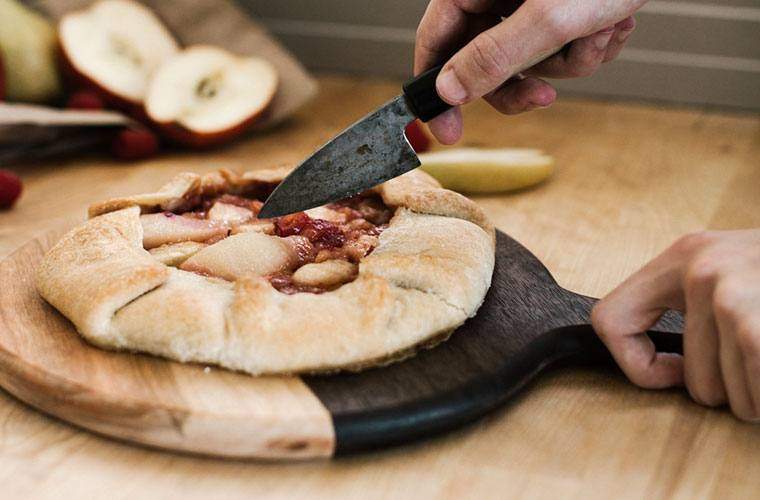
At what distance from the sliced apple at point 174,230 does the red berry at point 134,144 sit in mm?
1105

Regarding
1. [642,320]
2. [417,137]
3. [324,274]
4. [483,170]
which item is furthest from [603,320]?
[417,137]

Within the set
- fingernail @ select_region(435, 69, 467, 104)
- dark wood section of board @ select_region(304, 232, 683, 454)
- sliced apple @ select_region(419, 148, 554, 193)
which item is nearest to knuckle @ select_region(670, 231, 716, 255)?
dark wood section of board @ select_region(304, 232, 683, 454)

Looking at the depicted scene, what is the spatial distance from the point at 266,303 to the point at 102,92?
1783 millimetres

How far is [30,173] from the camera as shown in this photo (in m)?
2.96

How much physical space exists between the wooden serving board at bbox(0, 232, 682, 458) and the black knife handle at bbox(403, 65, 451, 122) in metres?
0.41

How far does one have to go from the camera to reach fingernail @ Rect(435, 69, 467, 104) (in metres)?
1.76

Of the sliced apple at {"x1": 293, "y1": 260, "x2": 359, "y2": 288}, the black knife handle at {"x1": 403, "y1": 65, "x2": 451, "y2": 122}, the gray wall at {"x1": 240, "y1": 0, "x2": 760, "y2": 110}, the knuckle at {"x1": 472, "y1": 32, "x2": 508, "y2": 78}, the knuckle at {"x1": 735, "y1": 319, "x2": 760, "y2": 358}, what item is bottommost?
the gray wall at {"x1": 240, "y1": 0, "x2": 760, "y2": 110}

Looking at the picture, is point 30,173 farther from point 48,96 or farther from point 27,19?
point 27,19

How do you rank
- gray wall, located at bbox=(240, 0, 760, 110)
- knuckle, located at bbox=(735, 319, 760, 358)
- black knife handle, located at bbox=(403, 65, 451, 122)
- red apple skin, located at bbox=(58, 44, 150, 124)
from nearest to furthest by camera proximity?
knuckle, located at bbox=(735, 319, 760, 358), black knife handle, located at bbox=(403, 65, 451, 122), red apple skin, located at bbox=(58, 44, 150, 124), gray wall, located at bbox=(240, 0, 760, 110)

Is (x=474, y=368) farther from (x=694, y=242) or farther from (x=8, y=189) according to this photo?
(x=8, y=189)

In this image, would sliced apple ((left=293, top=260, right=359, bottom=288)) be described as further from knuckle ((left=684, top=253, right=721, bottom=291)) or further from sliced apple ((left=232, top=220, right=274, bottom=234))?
knuckle ((left=684, top=253, right=721, bottom=291))

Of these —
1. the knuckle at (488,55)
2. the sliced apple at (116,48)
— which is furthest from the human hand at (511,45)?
the sliced apple at (116,48)

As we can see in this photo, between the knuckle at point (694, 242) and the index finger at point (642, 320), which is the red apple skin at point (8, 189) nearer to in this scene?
the index finger at point (642, 320)

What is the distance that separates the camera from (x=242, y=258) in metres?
1.78
